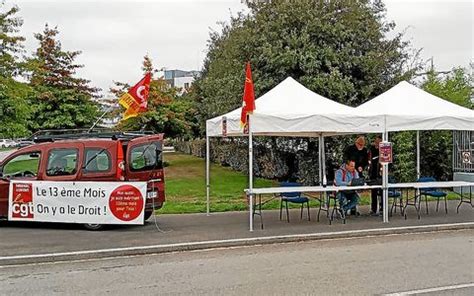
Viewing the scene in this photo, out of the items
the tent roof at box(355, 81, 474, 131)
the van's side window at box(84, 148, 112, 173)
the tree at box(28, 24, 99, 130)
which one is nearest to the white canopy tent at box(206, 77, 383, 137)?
the tent roof at box(355, 81, 474, 131)

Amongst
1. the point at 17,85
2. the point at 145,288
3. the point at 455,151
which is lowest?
the point at 145,288

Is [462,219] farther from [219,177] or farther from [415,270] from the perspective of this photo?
[219,177]

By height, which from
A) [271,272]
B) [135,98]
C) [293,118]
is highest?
[135,98]

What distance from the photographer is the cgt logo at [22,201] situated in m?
11.3

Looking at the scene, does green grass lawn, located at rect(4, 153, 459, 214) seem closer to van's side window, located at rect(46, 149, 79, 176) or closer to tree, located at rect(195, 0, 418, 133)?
van's side window, located at rect(46, 149, 79, 176)

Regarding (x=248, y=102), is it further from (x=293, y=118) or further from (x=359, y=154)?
(x=359, y=154)

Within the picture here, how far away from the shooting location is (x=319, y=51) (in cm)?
1925

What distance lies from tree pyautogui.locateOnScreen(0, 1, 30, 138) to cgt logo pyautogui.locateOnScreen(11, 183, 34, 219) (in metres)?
12.2

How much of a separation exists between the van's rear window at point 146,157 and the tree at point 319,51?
8340mm

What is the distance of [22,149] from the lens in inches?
454

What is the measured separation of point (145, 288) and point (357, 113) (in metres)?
6.87

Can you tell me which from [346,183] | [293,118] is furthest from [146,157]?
[346,183]

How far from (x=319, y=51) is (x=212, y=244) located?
1124 centimetres

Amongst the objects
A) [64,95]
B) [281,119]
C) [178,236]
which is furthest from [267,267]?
[64,95]
